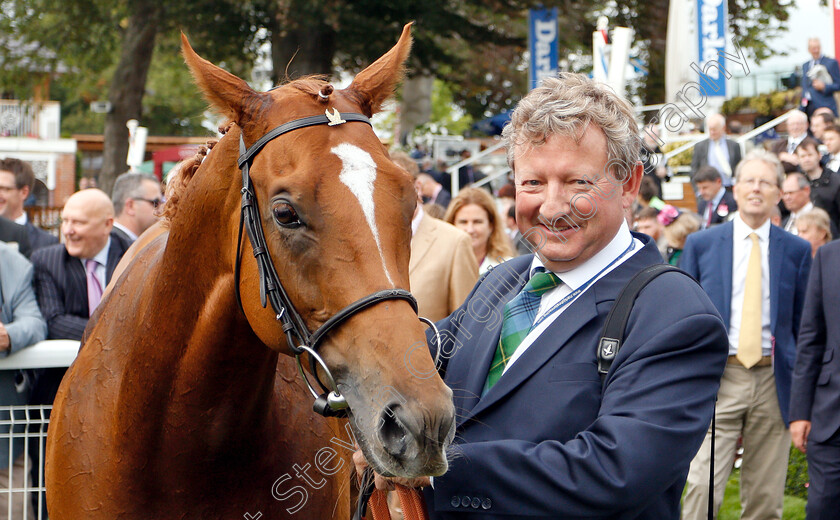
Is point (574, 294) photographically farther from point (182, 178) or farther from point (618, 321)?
point (182, 178)

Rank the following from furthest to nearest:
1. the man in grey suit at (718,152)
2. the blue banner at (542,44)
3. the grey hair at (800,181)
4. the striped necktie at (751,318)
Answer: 1. the blue banner at (542,44)
2. the man in grey suit at (718,152)
3. the grey hair at (800,181)
4. the striped necktie at (751,318)

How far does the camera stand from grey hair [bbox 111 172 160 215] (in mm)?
5891

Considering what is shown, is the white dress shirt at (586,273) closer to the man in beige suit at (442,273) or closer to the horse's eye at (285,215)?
the horse's eye at (285,215)

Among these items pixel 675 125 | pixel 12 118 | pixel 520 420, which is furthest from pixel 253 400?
pixel 12 118

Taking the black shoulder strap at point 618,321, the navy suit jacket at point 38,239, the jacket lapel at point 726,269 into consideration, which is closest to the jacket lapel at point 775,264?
the jacket lapel at point 726,269

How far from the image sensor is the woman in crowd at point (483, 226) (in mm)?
6207

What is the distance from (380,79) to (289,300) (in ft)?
2.39

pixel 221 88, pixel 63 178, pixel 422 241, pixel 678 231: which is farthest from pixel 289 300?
pixel 63 178

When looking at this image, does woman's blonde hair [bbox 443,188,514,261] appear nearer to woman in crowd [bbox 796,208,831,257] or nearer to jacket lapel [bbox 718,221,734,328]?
jacket lapel [bbox 718,221,734,328]

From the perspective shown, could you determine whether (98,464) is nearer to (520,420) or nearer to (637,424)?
(520,420)

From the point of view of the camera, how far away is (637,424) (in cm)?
172

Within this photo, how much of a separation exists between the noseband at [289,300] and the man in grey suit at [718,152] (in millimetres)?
8540

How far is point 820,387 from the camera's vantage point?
14.5 ft

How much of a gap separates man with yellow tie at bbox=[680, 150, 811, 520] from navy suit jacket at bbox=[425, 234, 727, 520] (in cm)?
353
